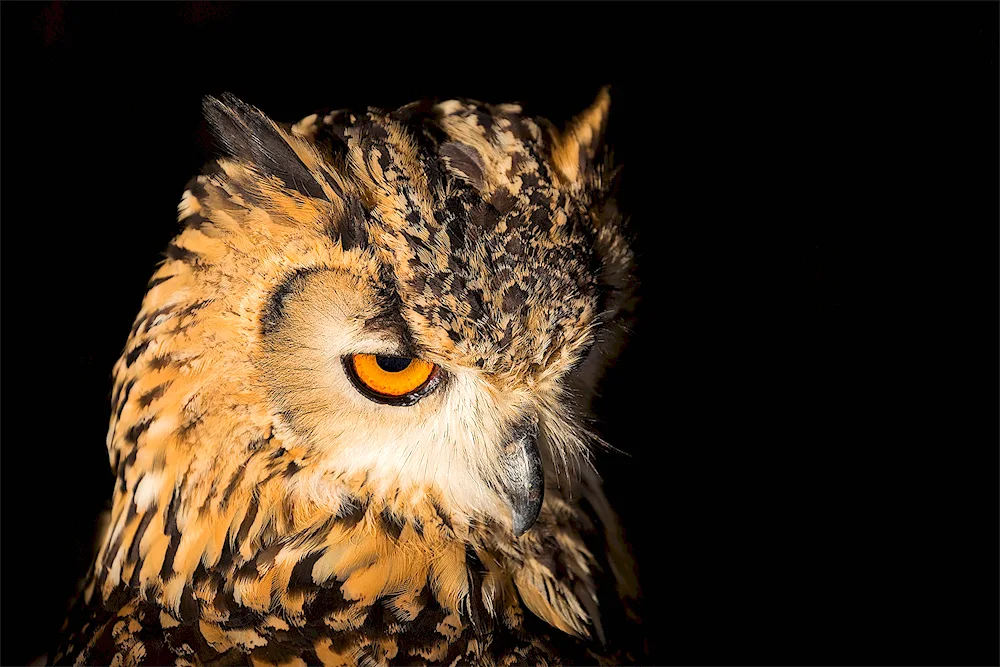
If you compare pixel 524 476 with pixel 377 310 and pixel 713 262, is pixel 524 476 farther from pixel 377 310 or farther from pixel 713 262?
pixel 713 262

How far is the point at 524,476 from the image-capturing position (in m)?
0.79

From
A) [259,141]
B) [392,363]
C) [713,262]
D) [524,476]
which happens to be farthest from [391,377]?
[713,262]

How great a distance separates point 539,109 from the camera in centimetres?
108

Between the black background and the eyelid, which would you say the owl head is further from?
the black background

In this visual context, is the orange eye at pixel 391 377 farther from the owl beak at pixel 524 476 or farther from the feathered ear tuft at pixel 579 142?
the feathered ear tuft at pixel 579 142

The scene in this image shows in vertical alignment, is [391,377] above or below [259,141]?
below

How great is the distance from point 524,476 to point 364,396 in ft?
0.72

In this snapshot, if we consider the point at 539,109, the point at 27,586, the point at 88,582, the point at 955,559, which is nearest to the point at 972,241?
the point at 955,559

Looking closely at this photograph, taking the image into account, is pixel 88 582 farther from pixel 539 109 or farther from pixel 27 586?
pixel 539 109

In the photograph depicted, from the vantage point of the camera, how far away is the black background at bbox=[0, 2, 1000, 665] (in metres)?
0.94

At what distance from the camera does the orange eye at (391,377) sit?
2.44ft

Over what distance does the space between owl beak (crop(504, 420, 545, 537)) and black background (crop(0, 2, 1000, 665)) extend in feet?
1.03

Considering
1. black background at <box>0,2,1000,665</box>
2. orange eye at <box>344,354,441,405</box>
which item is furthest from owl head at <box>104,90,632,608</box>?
black background at <box>0,2,1000,665</box>

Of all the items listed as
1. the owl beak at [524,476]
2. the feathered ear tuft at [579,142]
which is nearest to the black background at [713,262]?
the feathered ear tuft at [579,142]
